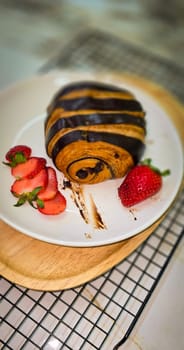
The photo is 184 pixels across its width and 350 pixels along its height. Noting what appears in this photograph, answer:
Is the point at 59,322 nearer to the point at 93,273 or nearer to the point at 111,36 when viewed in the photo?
the point at 93,273

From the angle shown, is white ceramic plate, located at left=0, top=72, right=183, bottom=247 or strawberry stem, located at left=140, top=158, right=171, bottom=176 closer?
white ceramic plate, located at left=0, top=72, right=183, bottom=247

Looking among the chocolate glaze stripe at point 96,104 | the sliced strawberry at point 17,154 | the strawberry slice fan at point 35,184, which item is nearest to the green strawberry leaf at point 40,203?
the strawberry slice fan at point 35,184

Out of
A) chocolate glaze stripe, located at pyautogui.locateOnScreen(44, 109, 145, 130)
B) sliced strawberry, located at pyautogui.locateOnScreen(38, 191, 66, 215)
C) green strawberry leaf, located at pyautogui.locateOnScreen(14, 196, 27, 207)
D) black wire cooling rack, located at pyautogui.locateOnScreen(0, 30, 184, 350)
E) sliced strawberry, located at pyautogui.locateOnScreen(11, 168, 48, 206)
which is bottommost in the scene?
black wire cooling rack, located at pyautogui.locateOnScreen(0, 30, 184, 350)

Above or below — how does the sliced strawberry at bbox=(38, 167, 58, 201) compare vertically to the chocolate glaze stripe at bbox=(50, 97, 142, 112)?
below

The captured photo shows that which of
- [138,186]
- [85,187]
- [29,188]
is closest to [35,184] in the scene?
[29,188]

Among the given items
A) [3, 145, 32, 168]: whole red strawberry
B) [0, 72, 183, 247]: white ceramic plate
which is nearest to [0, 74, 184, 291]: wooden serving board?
[0, 72, 183, 247]: white ceramic plate

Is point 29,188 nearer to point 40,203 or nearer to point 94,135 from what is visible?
point 40,203

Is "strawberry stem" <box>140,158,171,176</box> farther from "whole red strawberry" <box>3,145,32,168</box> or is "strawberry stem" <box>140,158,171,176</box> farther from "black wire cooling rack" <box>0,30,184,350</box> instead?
"whole red strawberry" <box>3,145,32,168</box>
